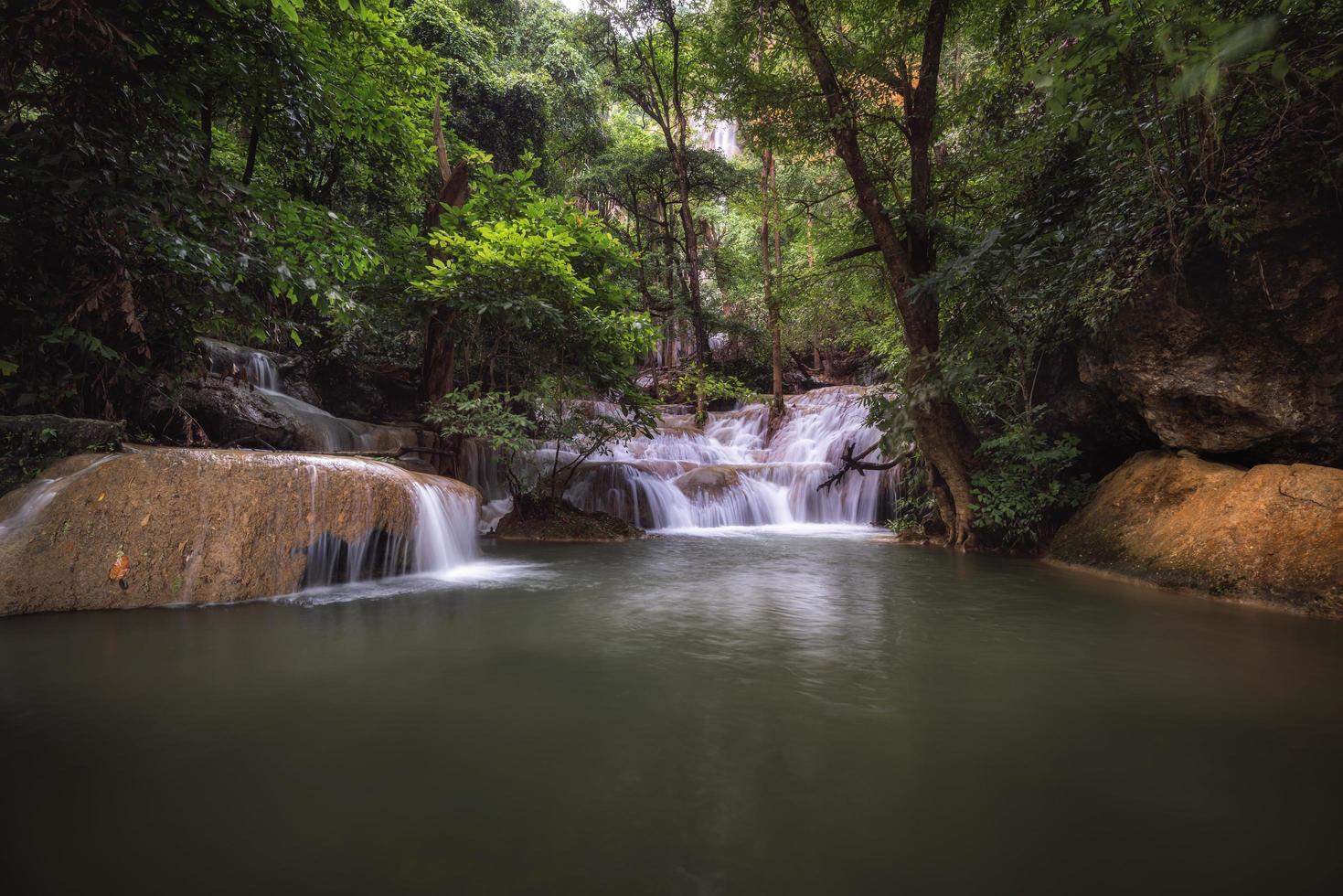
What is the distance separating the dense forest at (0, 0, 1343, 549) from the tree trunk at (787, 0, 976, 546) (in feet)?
0.14

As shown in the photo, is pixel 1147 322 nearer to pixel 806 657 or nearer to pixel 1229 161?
pixel 1229 161

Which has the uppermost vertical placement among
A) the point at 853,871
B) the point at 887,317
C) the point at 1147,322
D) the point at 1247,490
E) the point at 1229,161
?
the point at 887,317

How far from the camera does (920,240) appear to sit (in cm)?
763

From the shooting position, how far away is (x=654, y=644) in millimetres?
3525

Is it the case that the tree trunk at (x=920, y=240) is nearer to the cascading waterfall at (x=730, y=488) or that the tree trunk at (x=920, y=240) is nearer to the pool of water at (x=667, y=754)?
the cascading waterfall at (x=730, y=488)

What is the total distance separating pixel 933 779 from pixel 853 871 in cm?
59

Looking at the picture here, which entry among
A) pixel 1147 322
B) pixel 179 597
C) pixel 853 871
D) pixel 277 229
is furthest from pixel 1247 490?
pixel 277 229

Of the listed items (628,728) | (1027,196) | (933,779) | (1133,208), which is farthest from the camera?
(1027,196)

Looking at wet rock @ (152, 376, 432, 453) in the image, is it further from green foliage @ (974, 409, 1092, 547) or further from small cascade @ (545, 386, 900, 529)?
green foliage @ (974, 409, 1092, 547)

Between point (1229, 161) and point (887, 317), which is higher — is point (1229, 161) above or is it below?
below

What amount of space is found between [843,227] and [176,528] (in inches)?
381

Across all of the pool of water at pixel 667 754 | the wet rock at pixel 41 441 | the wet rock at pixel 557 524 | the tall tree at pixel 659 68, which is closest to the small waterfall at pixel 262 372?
the wet rock at pixel 557 524

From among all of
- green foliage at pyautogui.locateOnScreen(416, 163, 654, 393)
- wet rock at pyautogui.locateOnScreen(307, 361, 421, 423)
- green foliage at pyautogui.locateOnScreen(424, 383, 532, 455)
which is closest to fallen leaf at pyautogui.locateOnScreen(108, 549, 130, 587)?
green foliage at pyautogui.locateOnScreen(424, 383, 532, 455)

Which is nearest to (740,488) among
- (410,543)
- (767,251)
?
(410,543)
